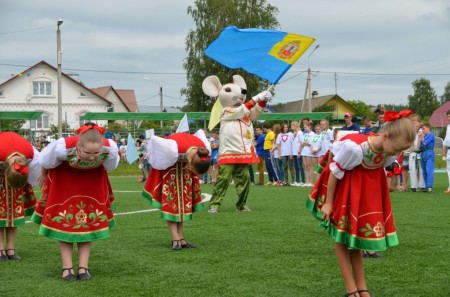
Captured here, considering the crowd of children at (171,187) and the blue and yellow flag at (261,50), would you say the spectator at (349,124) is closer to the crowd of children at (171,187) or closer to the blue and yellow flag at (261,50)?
the blue and yellow flag at (261,50)

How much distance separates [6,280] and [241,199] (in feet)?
21.3

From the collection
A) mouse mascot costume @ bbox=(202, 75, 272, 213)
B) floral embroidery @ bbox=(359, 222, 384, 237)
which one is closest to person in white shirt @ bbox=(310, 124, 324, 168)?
mouse mascot costume @ bbox=(202, 75, 272, 213)

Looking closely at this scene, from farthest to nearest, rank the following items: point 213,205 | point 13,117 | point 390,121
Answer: point 13,117, point 213,205, point 390,121

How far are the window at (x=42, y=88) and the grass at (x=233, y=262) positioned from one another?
206ft

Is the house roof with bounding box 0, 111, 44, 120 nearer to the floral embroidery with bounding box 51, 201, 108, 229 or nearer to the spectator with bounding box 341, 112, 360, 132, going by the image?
the spectator with bounding box 341, 112, 360, 132

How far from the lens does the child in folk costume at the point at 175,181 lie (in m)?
7.99

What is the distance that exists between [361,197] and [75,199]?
2774mm

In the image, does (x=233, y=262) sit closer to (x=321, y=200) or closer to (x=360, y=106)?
(x=321, y=200)

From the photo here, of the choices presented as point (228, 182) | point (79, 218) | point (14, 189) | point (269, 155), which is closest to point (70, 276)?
point (79, 218)

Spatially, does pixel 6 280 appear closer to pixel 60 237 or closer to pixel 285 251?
pixel 60 237

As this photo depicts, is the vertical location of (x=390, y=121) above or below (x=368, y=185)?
above

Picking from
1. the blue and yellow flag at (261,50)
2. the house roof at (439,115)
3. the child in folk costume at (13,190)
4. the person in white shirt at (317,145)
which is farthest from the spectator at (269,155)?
the house roof at (439,115)

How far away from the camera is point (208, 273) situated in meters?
6.74

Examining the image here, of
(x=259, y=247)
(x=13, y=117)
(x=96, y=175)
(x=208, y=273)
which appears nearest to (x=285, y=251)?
(x=259, y=247)
